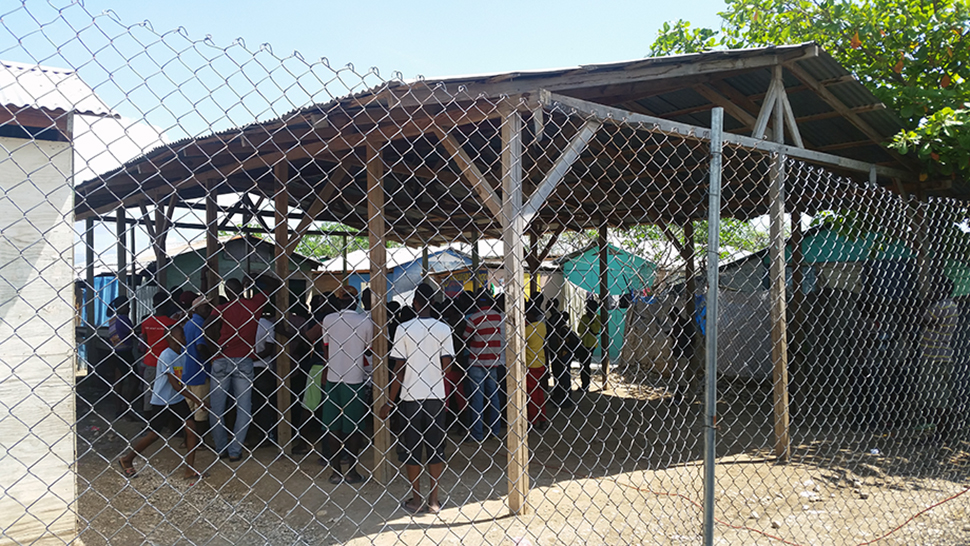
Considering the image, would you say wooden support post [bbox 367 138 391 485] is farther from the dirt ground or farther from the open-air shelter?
the dirt ground

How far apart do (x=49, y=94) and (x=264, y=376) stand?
210 inches

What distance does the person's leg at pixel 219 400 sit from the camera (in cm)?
611

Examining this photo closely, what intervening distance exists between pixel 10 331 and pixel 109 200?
8658 mm

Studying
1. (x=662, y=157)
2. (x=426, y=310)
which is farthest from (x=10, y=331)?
(x=662, y=157)

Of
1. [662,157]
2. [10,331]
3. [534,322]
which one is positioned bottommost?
[534,322]

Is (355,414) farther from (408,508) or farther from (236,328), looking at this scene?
(236,328)

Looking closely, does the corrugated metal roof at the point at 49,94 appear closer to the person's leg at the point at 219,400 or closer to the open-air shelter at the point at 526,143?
the open-air shelter at the point at 526,143

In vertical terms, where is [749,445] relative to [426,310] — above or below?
below

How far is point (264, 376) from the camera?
710 cm

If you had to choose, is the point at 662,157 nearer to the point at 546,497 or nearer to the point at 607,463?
the point at 607,463

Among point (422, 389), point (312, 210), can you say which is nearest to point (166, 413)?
point (312, 210)

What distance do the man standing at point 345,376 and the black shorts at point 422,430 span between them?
0.80 meters

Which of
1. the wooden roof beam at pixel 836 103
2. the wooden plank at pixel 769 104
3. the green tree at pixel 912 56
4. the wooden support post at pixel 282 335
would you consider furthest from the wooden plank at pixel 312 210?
the green tree at pixel 912 56

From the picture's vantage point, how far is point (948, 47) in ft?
23.6
